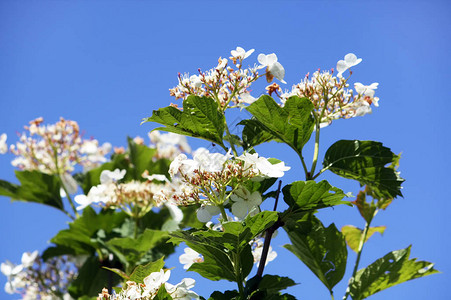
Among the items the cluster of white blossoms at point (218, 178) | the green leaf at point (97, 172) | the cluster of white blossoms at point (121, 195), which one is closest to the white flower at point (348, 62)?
the cluster of white blossoms at point (218, 178)

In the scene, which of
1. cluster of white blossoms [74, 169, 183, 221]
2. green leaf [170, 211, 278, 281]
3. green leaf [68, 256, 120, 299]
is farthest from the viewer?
green leaf [68, 256, 120, 299]

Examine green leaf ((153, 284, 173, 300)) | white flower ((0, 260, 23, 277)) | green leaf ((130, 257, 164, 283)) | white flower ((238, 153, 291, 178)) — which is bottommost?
green leaf ((153, 284, 173, 300))

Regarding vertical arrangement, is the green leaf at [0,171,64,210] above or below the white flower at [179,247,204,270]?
above

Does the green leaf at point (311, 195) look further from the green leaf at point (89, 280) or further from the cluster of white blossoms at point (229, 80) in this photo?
the green leaf at point (89, 280)

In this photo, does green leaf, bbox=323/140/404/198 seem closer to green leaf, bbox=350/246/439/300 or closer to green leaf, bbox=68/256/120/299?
green leaf, bbox=350/246/439/300

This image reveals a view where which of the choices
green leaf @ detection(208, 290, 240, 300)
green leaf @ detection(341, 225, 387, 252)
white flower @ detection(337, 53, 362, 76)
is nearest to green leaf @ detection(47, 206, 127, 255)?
green leaf @ detection(341, 225, 387, 252)

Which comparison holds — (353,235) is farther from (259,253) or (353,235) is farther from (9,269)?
(9,269)

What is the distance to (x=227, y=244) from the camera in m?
1.30

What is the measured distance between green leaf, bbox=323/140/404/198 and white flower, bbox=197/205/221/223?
388 millimetres

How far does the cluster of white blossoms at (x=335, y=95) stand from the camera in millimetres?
1542

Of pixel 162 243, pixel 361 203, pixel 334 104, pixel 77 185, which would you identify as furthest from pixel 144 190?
pixel 334 104

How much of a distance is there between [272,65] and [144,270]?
2.38 feet

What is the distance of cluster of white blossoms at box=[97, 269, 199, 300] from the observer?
136cm

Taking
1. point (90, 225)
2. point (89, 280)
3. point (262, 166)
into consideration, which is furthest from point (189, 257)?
point (89, 280)
